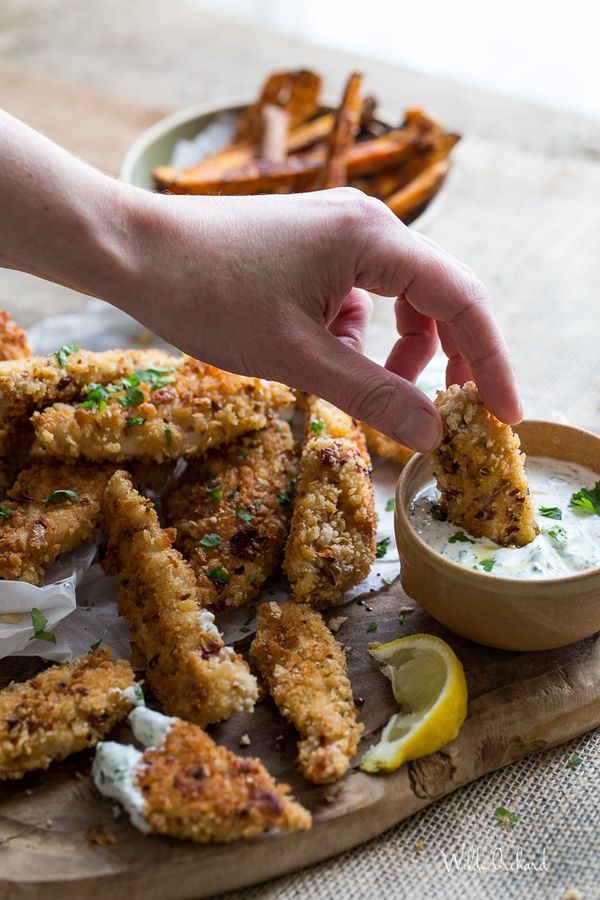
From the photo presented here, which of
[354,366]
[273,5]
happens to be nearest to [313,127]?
[354,366]

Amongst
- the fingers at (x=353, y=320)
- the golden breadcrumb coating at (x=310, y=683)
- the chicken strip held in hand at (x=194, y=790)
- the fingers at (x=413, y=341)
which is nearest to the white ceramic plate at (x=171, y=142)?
the fingers at (x=353, y=320)

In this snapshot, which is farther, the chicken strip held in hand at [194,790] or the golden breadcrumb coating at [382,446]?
the golden breadcrumb coating at [382,446]

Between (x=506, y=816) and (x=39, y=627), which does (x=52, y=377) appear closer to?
(x=39, y=627)

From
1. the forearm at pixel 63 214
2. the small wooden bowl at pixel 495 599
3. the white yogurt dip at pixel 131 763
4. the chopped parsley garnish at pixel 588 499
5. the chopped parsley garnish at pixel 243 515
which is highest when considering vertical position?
the forearm at pixel 63 214

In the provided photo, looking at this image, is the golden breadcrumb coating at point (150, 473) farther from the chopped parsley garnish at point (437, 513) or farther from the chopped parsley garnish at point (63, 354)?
the chopped parsley garnish at point (437, 513)

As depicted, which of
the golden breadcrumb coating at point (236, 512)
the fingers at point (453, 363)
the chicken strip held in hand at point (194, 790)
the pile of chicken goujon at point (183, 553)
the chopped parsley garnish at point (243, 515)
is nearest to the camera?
the chicken strip held in hand at point (194, 790)

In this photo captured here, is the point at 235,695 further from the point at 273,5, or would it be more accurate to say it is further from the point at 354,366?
the point at 273,5
